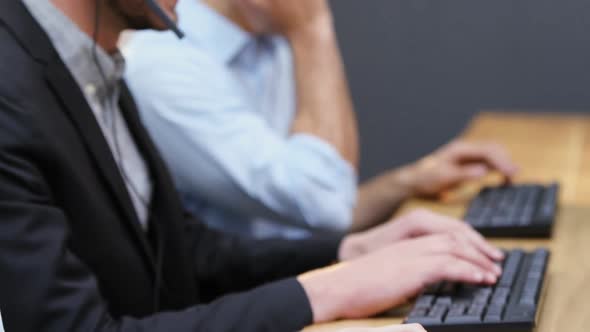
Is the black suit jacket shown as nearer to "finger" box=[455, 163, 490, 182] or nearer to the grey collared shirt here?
the grey collared shirt

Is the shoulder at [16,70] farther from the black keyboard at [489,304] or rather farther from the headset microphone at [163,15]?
the black keyboard at [489,304]

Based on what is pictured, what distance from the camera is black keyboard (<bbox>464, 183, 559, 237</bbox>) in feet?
4.62

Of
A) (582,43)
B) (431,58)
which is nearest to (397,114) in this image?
(431,58)

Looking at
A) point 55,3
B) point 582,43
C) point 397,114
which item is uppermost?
point 55,3

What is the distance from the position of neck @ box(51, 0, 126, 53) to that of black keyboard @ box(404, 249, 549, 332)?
0.47 m

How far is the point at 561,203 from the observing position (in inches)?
64.8

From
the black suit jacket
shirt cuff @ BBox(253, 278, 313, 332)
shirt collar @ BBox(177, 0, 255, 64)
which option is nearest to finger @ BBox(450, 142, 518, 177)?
shirt collar @ BBox(177, 0, 255, 64)

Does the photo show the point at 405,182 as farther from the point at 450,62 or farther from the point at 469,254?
the point at 450,62

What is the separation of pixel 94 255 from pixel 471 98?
7.67ft

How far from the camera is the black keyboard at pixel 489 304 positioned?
0.98 m

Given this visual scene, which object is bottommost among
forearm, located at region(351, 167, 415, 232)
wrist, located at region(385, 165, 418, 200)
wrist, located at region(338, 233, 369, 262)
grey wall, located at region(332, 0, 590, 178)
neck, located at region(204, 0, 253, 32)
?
grey wall, located at region(332, 0, 590, 178)

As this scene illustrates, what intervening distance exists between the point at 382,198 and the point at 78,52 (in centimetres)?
78

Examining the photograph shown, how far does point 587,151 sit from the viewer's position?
6.98 ft

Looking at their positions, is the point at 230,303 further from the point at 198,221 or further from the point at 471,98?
the point at 471,98
